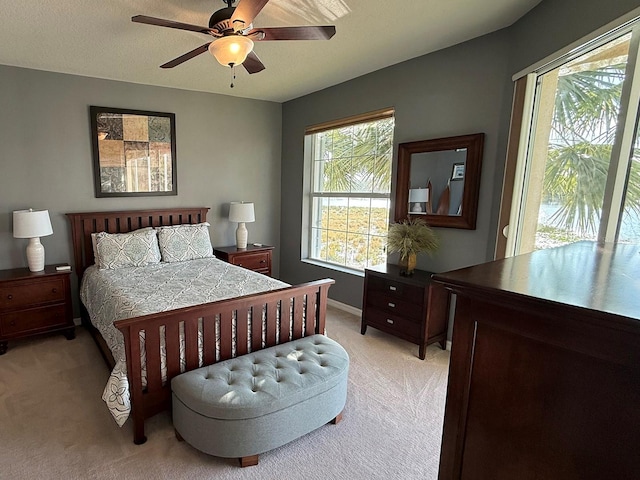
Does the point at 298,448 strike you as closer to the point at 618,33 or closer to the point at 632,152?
the point at 632,152

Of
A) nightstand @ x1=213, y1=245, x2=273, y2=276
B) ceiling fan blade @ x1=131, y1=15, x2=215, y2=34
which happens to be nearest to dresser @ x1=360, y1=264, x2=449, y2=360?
nightstand @ x1=213, y1=245, x2=273, y2=276

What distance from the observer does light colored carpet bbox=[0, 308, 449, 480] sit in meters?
1.83

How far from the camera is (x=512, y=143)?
2.56m

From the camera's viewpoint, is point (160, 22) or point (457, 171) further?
point (457, 171)

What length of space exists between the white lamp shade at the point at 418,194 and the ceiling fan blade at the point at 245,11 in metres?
2.05

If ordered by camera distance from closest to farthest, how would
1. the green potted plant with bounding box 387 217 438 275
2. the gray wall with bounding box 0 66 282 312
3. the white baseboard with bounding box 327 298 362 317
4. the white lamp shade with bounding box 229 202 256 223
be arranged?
the green potted plant with bounding box 387 217 438 275, the gray wall with bounding box 0 66 282 312, the white baseboard with bounding box 327 298 362 317, the white lamp shade with bounding box 229 202 256 223

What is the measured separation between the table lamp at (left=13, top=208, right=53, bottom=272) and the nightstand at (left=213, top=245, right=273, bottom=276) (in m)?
1.67

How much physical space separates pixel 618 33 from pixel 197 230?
3.74 metres

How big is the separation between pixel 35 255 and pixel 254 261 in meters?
2.14

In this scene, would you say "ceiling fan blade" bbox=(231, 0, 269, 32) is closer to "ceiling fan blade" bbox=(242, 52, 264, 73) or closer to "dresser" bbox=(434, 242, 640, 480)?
"ceiling fan blade" bbox=(242, 52, 264, 73)

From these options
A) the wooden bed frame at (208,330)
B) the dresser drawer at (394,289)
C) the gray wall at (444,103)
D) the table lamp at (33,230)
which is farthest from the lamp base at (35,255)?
the dresser drawer at (394,289)

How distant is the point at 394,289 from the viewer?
10.5 ft

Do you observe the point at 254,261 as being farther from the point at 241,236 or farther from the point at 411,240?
the point at 411,240

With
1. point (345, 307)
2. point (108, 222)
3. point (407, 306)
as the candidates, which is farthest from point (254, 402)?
point (108, 222)
